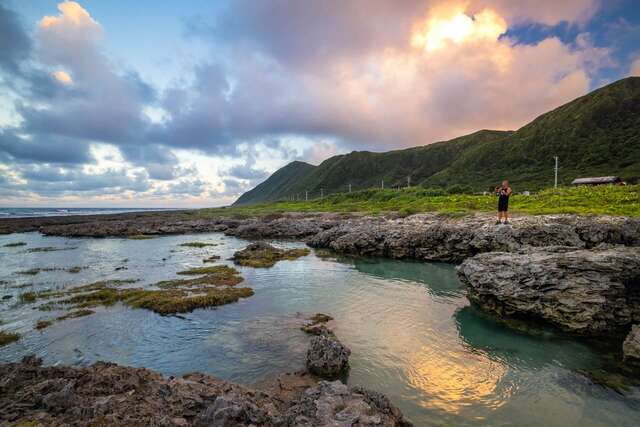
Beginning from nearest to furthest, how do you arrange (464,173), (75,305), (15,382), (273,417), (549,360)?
(273,417), (15,382), (549,360), (75,305), (464,173)

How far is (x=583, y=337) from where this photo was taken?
568 inches

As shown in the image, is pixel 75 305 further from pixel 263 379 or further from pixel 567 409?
pixel 567 409

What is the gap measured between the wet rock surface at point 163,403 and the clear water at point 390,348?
2620 mm

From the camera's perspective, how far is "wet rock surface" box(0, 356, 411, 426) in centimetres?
711

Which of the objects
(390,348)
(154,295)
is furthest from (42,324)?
(390,348)

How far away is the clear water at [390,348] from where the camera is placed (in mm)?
9836

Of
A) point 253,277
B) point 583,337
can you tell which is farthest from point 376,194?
point 583,337

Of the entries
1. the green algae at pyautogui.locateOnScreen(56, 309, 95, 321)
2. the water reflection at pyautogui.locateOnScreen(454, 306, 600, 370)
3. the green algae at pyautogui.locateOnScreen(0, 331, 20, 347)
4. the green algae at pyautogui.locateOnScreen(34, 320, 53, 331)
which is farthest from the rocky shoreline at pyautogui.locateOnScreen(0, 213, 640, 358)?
the green algae at pyautogui.locateOnScreen(0, 331, 20, 347)

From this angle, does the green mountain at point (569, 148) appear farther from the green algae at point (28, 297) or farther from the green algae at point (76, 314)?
the green algae at point (28, 297)

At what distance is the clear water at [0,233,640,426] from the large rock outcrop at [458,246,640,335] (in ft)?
4.39

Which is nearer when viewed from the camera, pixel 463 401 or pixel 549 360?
pixel 463 401

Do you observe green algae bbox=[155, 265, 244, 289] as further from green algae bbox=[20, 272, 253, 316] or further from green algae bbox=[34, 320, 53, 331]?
green algae bbox=[34, 320, 53, 331]

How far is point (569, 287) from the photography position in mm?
15336

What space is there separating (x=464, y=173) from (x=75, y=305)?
176143mm
